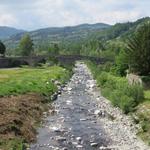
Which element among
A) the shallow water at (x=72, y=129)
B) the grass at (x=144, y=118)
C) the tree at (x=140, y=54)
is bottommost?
the shallow water at (x=72, y=129)

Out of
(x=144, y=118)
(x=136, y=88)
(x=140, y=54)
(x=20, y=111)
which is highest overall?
(x=140, y=54)

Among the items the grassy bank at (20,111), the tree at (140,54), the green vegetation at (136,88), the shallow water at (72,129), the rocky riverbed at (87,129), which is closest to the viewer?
the grassy bank at (20,111)

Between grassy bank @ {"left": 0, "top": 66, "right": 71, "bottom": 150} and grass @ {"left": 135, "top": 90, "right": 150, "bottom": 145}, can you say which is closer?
grassy bank @ {"left": 0, "top": 66, "right": 71, "bottom": 150}

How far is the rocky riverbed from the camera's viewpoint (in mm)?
38938

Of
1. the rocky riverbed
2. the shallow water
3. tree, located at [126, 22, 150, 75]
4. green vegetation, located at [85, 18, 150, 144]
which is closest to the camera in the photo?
the rocky riverbed

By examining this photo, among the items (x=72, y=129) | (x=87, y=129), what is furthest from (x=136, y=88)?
(x=72, y=129)

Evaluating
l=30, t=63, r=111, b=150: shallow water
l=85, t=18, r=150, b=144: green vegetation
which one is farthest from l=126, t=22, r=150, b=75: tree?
l=30, t=63, r=111, b=150: shallow water

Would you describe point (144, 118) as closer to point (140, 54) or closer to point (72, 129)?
point (72, 129)

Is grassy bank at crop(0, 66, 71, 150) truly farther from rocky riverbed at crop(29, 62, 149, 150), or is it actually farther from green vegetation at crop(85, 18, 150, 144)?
green vegetation at crop(85, 18, 150, 144)

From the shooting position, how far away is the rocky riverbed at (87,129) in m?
38.9

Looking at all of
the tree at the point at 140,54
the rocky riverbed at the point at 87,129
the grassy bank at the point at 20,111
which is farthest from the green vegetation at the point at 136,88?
the grassy bank at the point at 20,111

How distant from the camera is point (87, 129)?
46.7 metres

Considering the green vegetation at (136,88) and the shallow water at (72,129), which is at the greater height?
the green vegetation at (136,88)

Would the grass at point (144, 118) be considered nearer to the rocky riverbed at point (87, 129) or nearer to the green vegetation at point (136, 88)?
the green vegetation at point (136, 88)
